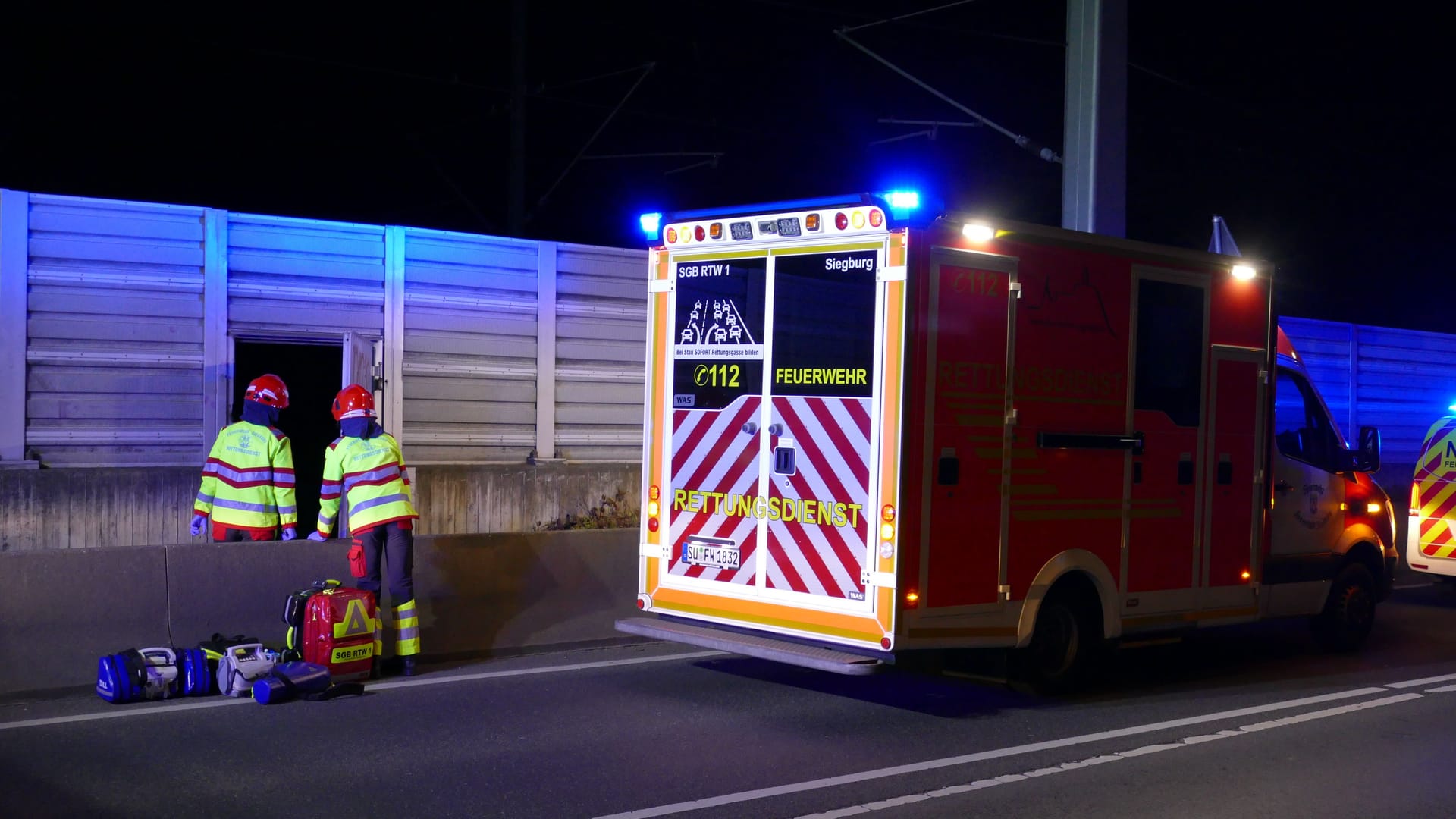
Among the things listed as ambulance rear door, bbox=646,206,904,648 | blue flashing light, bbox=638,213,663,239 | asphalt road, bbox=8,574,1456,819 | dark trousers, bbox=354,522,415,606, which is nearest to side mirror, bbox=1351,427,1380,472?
asphalt road, bbox=8,574,1456,819

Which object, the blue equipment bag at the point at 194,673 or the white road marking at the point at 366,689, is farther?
the blue equipment bag at the point at 194,673

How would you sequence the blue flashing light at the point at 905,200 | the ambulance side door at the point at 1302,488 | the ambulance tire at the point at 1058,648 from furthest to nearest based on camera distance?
the ambulance side door at the point at 1302,488 < the ambulance tire at the point at 1058,648 < the blue flashing light at the point at 905,200

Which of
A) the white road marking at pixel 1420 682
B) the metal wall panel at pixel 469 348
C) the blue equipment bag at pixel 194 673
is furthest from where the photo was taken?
the metal wall panel at pixel 469 348

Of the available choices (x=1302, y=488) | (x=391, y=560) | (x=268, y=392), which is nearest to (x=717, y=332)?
→ (x=391, y=560)

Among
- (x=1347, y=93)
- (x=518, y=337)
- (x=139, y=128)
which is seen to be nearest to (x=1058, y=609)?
(x=518, y=337)

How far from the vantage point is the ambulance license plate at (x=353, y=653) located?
8266 mm

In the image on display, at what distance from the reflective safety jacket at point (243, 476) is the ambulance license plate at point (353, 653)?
168 centimetres

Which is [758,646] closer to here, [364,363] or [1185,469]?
[1185,469]

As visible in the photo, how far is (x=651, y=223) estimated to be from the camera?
28.7 feet

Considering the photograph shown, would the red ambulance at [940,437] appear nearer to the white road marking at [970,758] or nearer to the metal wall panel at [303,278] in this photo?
the white road marking at [970,758]

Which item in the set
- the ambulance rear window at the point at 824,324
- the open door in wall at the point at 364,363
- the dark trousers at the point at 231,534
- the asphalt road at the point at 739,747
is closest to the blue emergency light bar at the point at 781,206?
the ambulance rear window at the point at 824,324

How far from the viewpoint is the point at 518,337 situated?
1321 centimetres

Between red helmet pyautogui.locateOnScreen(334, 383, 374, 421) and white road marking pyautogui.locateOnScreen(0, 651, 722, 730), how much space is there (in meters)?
1.80

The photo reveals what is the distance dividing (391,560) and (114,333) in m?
3.78
